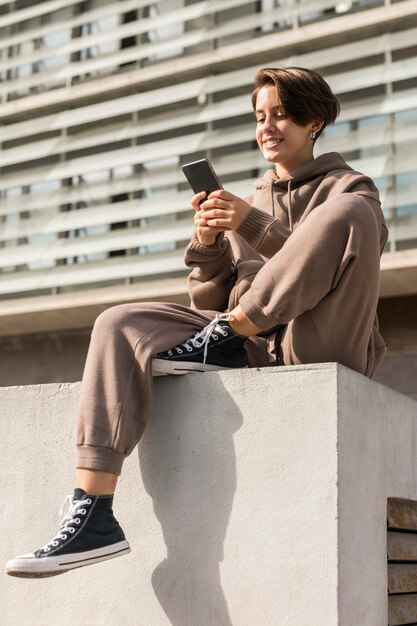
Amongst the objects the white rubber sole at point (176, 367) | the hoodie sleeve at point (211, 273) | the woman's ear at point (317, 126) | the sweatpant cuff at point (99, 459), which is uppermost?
the woman's ear at point (317, 126)

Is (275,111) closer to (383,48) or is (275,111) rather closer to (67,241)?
(383,48)

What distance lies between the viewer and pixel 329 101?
2943 millimetres

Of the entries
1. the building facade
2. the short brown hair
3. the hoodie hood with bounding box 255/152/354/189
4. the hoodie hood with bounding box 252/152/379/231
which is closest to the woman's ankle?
the hoodie hood with bounding box 252/152/379/231

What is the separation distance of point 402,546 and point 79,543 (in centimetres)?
100

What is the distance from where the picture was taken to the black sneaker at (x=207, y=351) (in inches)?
106

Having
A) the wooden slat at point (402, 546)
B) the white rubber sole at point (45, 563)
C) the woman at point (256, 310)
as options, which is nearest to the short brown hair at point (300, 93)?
the woman at point (256, 310)

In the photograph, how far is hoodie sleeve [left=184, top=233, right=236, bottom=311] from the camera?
9.46ft

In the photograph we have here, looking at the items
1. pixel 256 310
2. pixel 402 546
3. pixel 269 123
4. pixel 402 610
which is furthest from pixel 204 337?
pixel 402 610

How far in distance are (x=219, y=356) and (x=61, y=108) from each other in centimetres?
772

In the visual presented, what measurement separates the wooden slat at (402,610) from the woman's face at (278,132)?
4.54 ft

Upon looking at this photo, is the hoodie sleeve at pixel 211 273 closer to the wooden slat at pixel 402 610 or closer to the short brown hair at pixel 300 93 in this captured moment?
the short brown hair at pixel 300 93

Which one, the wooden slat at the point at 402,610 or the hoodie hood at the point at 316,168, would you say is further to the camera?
the hoodie hood at the point at 316,168

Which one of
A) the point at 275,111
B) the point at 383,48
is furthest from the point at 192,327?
the point at 383,48

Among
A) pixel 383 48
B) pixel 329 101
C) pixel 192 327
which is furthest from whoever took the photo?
pixel 383 48
